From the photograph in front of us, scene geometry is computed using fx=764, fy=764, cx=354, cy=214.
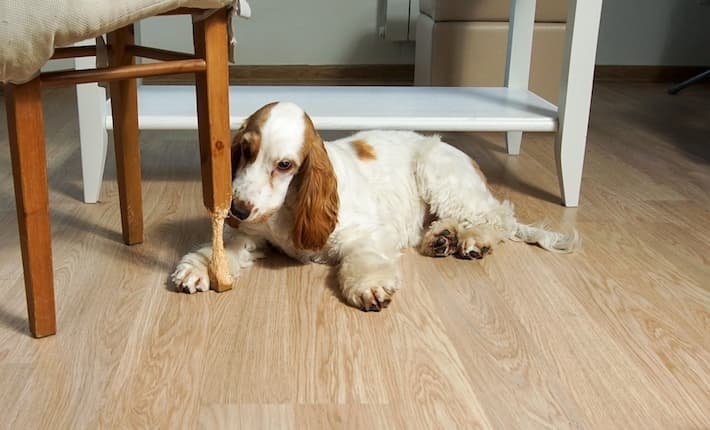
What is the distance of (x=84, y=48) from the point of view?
1495 millimetres

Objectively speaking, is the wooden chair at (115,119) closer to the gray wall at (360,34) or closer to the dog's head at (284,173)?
the dog's head at (284,173)

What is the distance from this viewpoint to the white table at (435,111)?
78.0 inches

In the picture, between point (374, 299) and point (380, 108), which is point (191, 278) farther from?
point (380, 108)

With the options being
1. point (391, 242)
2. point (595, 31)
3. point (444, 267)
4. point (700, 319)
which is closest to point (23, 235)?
point (391, 242)

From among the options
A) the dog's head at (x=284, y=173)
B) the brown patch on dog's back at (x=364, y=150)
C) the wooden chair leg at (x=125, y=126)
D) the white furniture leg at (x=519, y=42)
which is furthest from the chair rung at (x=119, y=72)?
the white furniture leg at (x=519, y=42)

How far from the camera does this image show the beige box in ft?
9.66

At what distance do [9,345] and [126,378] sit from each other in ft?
0.79

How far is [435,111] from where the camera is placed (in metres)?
2.13

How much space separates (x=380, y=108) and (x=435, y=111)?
0.15 meters

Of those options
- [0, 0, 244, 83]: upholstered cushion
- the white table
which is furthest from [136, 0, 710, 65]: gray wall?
[0, 0, 244, 83]: upholstered cushion

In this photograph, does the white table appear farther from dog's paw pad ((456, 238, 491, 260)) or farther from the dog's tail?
dog's paw pad ((456, 238, 491, 260))

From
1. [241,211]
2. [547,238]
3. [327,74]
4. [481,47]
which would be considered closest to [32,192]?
[241,211]

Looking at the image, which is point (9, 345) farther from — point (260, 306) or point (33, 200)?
point (260, 306)

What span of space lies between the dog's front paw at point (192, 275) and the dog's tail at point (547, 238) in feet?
2.47
